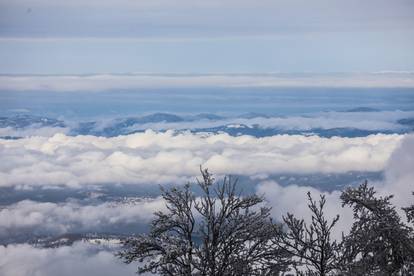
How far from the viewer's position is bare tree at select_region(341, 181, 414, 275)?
60.5 ft

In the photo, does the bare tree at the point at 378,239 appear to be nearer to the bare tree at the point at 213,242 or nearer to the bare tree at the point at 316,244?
the bare tree at the point at 316,244

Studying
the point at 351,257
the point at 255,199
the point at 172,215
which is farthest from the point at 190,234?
the point at 351,257

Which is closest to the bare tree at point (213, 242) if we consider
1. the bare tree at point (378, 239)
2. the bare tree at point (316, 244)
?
the bare tree at point (316, 244)

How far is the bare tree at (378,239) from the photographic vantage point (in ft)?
60.5

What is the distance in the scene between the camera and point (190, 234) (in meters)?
20.4

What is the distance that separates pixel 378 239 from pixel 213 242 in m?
4.32

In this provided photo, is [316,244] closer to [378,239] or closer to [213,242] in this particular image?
[378,239]

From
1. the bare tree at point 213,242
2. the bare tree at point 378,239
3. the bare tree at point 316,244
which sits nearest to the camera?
the bare tree at point 378,239

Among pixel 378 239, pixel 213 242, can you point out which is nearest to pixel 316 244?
pixel 378 239

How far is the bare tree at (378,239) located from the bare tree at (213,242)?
2.00 m

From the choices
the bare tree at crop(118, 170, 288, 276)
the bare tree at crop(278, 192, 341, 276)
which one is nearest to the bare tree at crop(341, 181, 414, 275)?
the bare tree at crop(278, 192, 341, 276)

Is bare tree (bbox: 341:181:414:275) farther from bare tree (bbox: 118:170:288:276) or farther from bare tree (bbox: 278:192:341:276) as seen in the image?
bare tree (bbox: 118:170:288:276)

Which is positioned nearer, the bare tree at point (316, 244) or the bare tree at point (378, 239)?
the bare tree at point (378, 239)

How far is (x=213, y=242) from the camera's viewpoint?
65.0 ft
